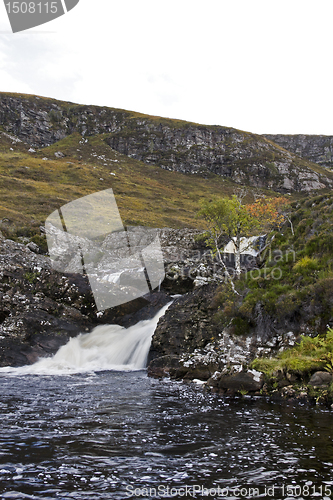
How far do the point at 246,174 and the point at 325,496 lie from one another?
144844mm

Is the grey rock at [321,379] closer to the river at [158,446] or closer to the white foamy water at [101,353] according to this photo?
the river at [158,446]

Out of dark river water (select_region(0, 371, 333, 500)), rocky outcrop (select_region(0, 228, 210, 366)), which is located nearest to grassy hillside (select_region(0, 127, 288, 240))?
rocky outcrop (select_region(0, 228, 210, 366))

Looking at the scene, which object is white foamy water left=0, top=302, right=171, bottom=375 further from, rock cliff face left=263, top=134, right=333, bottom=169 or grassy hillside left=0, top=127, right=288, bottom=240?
rock cliff face left=263, top=134, right=333, bottom=169

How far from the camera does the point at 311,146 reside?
190000mm

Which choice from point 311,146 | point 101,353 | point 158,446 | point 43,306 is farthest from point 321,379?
point 311,146

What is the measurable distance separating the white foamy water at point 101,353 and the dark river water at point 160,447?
7.98 metres

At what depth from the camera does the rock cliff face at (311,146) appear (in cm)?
18125

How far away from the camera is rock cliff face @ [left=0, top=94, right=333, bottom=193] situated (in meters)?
142

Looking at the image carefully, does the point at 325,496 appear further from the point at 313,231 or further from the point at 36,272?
the point at 36,272

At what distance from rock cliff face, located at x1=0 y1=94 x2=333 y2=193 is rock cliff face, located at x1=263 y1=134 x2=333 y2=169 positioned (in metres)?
30.3

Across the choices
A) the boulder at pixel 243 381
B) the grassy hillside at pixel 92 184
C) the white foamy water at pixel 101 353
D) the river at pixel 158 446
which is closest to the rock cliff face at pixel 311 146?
the grassy hillside at pixel 92 184

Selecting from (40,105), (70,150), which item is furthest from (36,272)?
(40,105)

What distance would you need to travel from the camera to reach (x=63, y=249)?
44500 mm

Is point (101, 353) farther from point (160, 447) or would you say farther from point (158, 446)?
point (160, 447)
